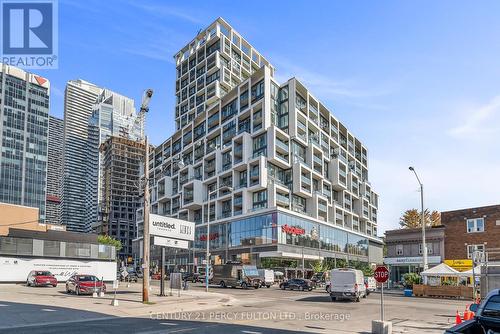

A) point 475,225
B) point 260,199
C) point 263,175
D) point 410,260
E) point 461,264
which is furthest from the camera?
point 260,199

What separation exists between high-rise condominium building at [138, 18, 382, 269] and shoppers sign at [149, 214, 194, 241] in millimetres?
35059

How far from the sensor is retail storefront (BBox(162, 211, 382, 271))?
271 ft

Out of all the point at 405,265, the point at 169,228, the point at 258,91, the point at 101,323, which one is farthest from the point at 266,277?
the point at 258,91

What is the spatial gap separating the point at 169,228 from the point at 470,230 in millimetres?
39825

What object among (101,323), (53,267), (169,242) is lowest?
(53,267)

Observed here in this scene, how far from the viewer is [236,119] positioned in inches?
3883

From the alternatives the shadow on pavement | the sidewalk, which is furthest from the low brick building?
the shadow on pavement

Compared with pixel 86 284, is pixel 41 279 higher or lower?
lower

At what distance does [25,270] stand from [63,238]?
19.2 feet

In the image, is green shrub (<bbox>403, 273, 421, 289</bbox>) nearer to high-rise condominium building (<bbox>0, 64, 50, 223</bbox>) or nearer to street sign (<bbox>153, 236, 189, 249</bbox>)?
street sign (<bbox>153, 236, 189, 249</bbox>)

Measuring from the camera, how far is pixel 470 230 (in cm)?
5716

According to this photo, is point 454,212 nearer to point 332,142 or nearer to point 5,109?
point 332,142

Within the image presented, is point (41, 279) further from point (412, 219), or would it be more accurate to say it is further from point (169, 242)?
point (412, 219)

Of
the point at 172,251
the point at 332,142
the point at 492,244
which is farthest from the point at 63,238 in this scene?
the point at 332,142
